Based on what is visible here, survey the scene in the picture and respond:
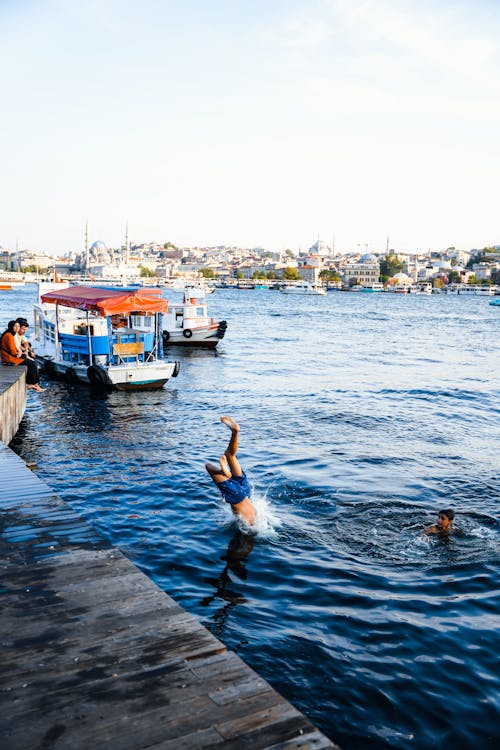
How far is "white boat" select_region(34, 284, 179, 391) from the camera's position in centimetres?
2486

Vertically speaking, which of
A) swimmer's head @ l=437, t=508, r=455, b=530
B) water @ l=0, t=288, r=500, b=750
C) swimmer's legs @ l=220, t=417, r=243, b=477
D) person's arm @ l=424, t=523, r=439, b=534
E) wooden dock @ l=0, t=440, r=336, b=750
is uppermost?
swimmer's legs @ l=220, t=417, r=243, b=477

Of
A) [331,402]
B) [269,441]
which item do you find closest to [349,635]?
[269,441]

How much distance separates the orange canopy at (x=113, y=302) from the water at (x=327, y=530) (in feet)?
11.1

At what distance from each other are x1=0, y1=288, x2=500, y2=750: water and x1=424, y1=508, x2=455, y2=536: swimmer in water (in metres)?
0.21

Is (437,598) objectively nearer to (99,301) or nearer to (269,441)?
(269,441)

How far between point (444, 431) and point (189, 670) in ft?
55.4

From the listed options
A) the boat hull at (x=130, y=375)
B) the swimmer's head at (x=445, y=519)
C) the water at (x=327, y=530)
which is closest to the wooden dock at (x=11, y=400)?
the water at (x=327, y=530)

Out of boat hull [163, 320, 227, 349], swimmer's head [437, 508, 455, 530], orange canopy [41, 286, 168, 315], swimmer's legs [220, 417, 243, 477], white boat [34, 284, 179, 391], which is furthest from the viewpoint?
boat hull [163, 320, 227, 349]

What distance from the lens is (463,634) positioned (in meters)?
8.38

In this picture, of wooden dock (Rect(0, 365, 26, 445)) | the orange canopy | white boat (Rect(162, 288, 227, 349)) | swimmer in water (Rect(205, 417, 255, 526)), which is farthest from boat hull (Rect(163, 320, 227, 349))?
swimmer in water (Rect(205, 417, 255, 526))

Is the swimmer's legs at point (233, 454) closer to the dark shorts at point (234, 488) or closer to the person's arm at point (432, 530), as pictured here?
the dark shorts at point (234, 488)

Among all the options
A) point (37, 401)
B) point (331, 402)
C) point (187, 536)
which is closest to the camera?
point (187, 536)

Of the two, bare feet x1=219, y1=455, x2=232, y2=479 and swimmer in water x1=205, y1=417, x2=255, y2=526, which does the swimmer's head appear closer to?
swimmer in water x1=205, y1=417, x2=255, y2=526

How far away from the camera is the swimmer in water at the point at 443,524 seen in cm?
1116
